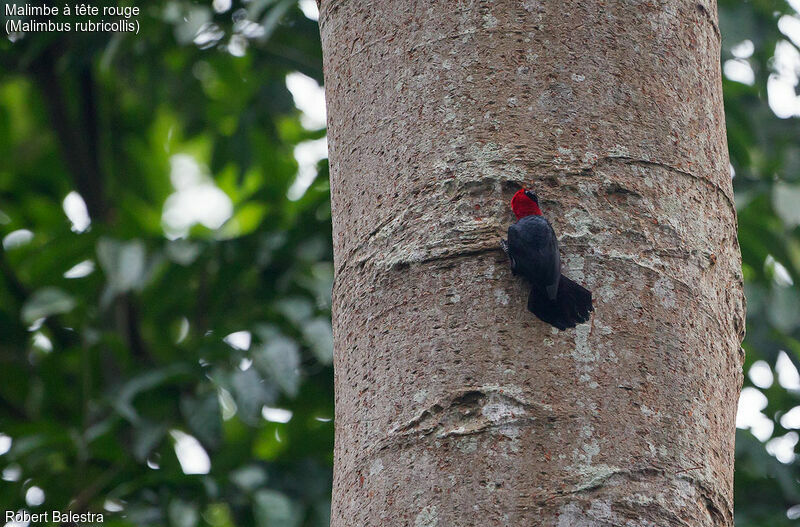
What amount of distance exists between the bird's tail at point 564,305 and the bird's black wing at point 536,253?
0.01m

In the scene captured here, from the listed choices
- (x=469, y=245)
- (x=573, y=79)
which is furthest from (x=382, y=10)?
(x=469, y=245)

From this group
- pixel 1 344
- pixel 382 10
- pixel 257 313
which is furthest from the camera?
pixel 1 344

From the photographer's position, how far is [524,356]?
44.1 inches

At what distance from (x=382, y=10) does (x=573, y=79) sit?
332 millimetres

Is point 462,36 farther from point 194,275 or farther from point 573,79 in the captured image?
point 194,275

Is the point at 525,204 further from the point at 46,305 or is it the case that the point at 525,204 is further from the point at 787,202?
the point at 46,305

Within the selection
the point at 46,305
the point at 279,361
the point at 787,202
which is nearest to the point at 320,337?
the point at 279,361

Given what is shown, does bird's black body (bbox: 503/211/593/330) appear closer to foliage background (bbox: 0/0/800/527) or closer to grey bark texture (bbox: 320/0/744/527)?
grey bark texture (bbox: 320/0/744/527)

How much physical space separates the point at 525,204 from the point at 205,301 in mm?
2461

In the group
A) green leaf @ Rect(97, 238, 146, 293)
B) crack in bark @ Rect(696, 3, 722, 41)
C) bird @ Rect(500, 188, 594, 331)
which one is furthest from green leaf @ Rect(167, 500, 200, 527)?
crack in bark @ Rect(696, 3, 722, 41)

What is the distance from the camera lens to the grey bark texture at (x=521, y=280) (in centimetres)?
108

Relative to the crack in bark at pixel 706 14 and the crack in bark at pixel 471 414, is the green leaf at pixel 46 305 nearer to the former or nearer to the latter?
the crack in bark at pixel 471 414

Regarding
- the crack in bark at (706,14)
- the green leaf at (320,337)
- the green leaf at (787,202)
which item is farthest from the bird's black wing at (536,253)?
the green leaf at (787,202)

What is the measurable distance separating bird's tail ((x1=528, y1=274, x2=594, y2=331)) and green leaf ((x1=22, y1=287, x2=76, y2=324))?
7.60 ft
